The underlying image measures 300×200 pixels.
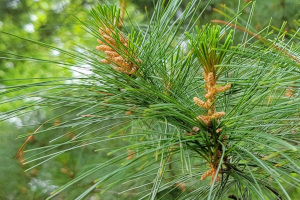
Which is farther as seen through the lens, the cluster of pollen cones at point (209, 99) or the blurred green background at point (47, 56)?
the blurred green background at point (47, 56)

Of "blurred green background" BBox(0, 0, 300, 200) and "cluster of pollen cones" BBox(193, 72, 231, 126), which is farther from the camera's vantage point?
"blurred green background" BBox(0, 0, 300, 200)

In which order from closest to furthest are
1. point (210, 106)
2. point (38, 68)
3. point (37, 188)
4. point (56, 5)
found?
point (210, 106)
point (37, 188)
point (56, 5)
point (38, 68)

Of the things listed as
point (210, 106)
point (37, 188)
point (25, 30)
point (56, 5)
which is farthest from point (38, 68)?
point (210, 106)

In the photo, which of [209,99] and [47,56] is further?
[47,56]

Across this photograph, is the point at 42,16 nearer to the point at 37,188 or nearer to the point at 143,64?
the point at 37,188

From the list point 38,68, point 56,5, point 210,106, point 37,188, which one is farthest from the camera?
point 38,68

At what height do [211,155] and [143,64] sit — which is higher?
[143,64]

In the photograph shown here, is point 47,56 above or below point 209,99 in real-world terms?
above

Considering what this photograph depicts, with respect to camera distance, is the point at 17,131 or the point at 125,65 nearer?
the point at 125,65
